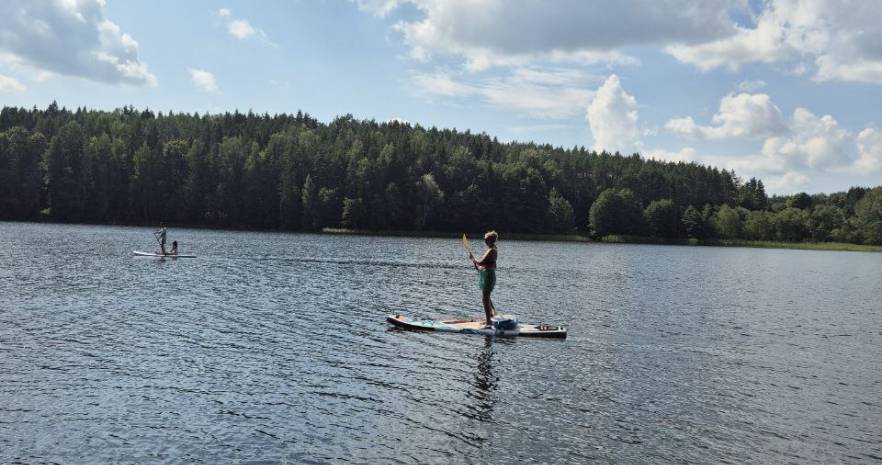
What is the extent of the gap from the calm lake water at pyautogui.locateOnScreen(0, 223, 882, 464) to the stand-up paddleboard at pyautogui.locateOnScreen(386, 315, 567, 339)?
0.85 m

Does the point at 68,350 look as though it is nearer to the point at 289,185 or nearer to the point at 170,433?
the point at 170,433

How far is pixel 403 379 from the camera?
2344cm

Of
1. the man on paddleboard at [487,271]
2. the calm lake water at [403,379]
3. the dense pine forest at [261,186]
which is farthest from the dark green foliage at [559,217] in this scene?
the man on paddleboard at [487,271]

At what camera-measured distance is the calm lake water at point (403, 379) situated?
17.0 m

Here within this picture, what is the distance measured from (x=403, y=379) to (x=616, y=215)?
584 ft

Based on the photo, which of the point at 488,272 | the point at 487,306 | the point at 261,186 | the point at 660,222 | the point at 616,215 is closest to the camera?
Result: the point at 488,272

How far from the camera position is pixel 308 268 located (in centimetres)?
6525

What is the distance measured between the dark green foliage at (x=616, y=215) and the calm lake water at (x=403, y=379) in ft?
466

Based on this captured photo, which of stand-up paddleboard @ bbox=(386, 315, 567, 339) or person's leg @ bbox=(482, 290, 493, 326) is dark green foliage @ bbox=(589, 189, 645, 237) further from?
person's leg @ bbox=(482, 290, 493, 326)

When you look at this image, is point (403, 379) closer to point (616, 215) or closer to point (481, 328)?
point (481, 328)

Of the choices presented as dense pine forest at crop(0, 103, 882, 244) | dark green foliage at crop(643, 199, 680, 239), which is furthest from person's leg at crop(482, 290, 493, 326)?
dark green foliage at crop(643, 199, 680, 239)

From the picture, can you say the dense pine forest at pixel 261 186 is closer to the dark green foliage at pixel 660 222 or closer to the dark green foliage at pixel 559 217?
the dark green foliage at pixel 559 217

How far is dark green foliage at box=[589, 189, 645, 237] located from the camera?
7520 inches

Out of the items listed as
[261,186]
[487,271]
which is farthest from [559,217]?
[487,271]
